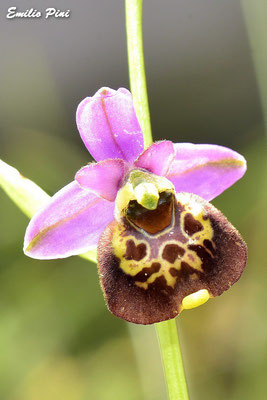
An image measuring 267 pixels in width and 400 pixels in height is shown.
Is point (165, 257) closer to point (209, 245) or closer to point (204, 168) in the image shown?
point (209, 245)

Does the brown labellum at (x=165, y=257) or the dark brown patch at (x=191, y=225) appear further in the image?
the dark brown patch at (x=191, y=225)

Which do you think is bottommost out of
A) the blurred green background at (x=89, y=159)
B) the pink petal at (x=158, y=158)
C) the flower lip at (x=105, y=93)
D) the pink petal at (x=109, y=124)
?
the blurred green background at (x=89, y=159)

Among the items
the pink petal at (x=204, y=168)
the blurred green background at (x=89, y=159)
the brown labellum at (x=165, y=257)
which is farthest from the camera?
the blurred green background at (x=89, y=159)

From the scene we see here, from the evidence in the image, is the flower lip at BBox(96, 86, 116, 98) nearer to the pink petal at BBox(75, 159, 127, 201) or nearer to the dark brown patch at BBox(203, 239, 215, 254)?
the pink petal at BBox(75, 159, 127, 201)

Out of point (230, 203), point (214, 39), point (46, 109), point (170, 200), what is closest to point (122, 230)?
point (170, 200)

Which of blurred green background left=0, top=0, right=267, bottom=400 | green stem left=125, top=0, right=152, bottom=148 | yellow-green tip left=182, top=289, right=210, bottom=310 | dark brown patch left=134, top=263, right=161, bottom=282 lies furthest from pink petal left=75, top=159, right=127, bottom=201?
blurred green background left=0, top=0, right=267, bottom=400

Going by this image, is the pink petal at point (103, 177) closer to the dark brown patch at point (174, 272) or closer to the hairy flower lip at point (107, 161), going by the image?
the hairy flower lip at point (107, 161)

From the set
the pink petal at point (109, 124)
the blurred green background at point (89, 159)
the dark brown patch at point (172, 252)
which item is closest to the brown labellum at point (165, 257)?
the dark brown patch at point (172, 252)

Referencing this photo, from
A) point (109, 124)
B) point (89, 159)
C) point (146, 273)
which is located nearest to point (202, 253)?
point (146, 273)

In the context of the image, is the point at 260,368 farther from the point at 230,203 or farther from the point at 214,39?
the point at 214,39
